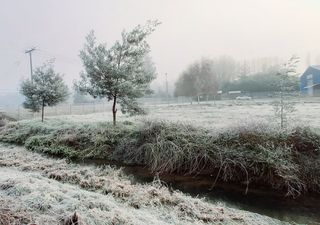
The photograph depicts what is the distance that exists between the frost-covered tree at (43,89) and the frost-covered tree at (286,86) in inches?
454

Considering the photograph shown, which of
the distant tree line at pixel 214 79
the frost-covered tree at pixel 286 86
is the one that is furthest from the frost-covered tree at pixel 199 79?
the frost-covered tree at pixel 286 86

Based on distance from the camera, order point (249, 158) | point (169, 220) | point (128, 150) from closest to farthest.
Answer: point (169, 220) < point (249, 158) < point (128, 150)

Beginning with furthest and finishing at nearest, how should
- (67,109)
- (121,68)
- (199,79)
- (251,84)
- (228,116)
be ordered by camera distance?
(199,79) → (251,84) → (67,109) → (228,116) → (121,68)

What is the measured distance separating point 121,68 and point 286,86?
6.25 m

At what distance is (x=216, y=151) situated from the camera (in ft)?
24.2

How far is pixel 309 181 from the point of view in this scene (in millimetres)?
6086

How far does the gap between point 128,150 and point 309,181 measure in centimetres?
521

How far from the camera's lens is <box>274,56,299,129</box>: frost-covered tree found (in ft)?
25.6

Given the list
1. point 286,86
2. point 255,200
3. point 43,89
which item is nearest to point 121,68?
point 43,89

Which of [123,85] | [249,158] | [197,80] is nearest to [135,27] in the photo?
[123,85]

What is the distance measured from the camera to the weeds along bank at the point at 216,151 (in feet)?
20.7

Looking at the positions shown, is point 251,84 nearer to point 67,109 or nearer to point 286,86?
point 67,109

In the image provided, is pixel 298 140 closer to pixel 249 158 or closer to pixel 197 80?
pixel 249 158

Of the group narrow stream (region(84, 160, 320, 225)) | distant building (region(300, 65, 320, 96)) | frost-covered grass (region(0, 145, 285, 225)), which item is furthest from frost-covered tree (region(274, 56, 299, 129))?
distant building (region(300, 65, 320, 96))
